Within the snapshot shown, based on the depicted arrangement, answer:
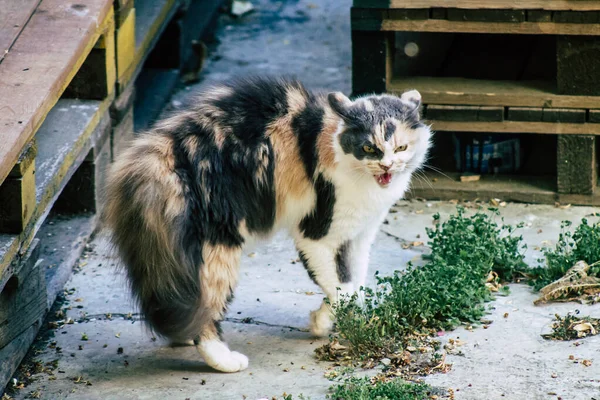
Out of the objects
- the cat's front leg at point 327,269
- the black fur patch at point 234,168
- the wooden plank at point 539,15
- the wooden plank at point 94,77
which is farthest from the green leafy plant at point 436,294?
the wooden plank at point 94,77

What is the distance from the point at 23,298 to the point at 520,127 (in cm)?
294

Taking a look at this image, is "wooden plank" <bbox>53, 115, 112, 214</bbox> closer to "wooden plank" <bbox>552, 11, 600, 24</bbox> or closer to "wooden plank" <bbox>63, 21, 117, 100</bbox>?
"wooden plank" <bbox>63, 21, 117, 100</bbox>

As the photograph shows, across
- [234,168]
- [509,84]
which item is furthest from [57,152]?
[509,84]

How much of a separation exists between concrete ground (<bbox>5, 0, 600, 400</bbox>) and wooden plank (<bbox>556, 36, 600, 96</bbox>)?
683 mm

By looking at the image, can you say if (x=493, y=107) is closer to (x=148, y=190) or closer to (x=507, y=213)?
(x=507, y=213)

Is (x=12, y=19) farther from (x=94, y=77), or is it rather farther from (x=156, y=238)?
(x=156, y=238)

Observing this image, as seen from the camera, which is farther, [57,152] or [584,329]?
[57,152]

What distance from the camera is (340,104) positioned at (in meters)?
4.15

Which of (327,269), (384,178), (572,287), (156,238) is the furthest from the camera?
(572,287)

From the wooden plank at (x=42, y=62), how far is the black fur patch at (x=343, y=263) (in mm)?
1350

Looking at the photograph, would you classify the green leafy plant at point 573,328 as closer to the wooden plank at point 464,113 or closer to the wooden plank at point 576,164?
the wooden plank at point 576,164

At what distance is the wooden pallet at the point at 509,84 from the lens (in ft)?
17.9

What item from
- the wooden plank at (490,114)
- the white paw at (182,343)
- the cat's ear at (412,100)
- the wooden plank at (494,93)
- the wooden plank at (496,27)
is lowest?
the white paw at (182,343)

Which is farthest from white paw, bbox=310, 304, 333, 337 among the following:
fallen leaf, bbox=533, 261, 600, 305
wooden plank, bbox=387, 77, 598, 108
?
wooden plank, bbox=387, 77, 598, 108
